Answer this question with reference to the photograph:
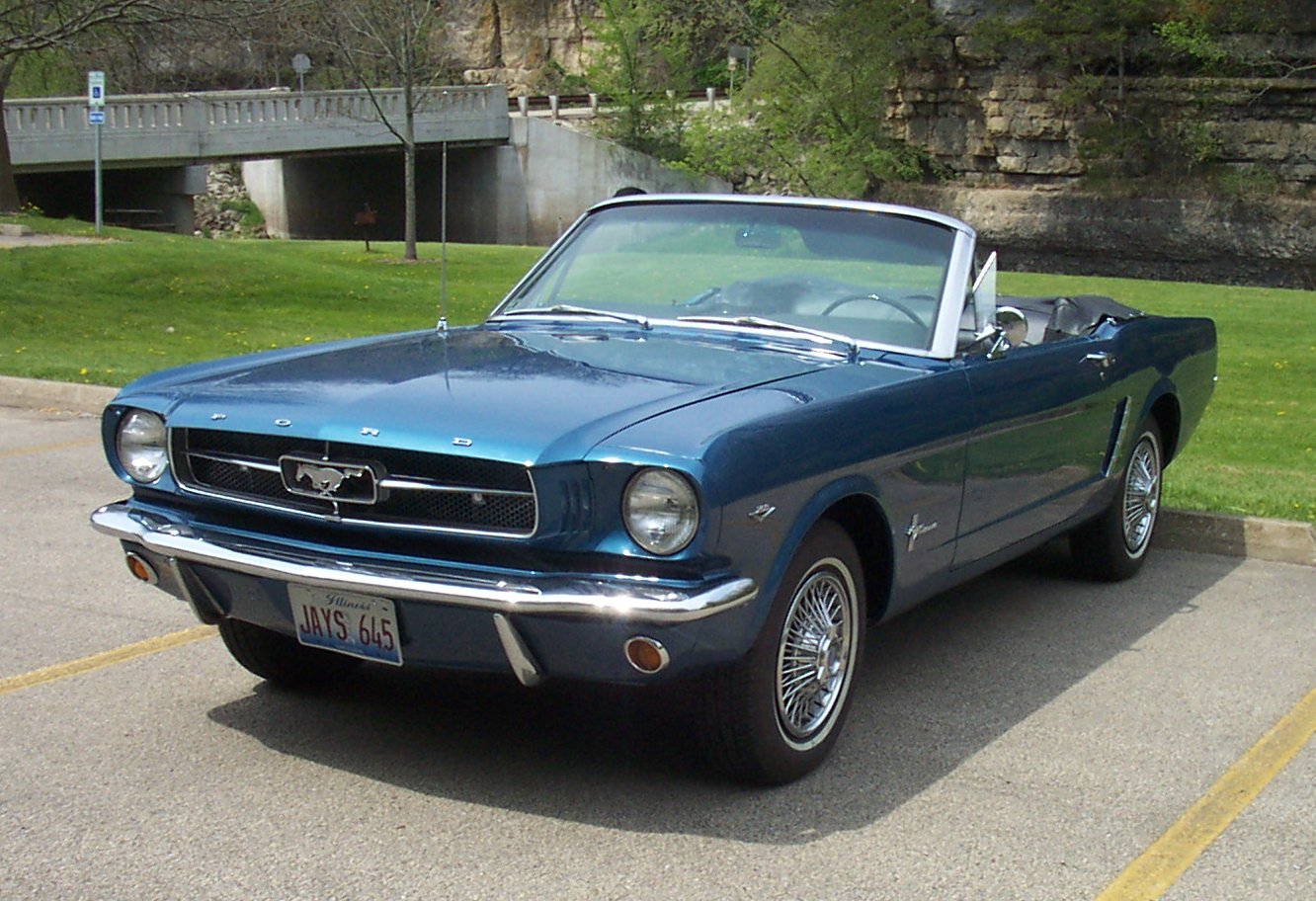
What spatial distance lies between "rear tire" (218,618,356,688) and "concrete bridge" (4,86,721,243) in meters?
34.9

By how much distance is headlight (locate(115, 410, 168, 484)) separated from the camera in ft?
15.1

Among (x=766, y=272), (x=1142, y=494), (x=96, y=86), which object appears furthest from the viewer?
(x=96, y=86)

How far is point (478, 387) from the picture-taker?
447cm

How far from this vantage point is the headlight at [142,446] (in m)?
4.61

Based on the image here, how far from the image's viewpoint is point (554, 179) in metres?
55.0

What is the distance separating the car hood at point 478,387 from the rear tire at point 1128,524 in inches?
88.4

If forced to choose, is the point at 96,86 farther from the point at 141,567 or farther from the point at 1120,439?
the point at 141,567

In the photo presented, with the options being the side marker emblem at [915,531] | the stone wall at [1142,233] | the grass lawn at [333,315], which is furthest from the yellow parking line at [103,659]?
the stone wall at [1142,233]

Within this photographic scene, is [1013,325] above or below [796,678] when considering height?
above

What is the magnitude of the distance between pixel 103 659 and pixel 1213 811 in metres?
3.55

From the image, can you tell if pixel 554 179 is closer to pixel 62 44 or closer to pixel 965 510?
pixel 62 44

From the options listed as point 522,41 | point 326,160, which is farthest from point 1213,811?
point 522,41

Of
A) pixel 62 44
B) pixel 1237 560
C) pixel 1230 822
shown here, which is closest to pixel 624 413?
pixel 1230 822

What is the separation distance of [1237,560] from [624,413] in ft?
14.8
